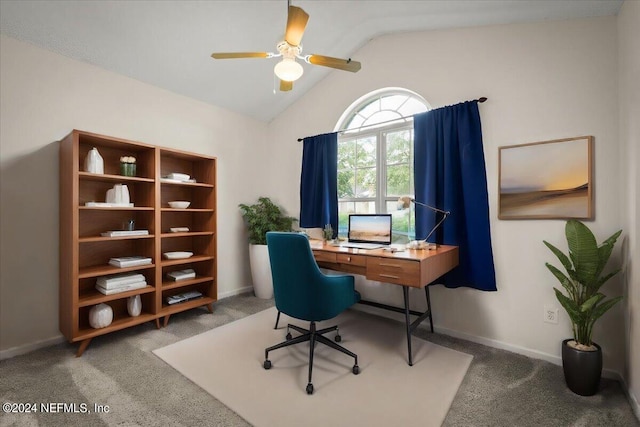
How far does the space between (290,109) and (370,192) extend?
5.58 feet

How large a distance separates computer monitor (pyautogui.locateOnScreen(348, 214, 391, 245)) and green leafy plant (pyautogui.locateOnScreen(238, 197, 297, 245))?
111 centimetres

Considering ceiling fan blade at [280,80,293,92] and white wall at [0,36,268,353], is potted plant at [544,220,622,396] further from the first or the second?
white wall at [0,36,268,353]

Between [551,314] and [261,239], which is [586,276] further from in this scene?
[261,239]

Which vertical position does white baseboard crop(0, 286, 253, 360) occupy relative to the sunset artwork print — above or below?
below

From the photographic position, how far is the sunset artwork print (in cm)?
200

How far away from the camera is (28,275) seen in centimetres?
226

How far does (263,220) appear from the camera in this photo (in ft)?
11.8

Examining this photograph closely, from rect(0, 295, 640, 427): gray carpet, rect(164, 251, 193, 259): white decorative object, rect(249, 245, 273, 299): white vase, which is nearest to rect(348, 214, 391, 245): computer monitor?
rect(0, 295, 640, 427): gray carpet

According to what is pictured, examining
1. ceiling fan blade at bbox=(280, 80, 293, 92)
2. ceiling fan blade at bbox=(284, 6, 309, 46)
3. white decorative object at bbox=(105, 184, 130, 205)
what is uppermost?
ceiling fan blade at bbox=(284, 6, 309, 46)

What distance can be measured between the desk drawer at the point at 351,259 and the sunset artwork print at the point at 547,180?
1.21m

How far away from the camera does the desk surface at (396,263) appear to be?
6.41ft

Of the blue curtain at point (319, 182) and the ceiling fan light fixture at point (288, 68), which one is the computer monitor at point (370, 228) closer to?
the blue curtain at point (319, 182)

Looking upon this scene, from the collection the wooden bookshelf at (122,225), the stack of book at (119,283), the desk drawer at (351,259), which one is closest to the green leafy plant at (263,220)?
the wooden bookshelf at (122,225)

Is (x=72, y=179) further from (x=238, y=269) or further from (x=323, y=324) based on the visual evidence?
(x=323, y=324)
